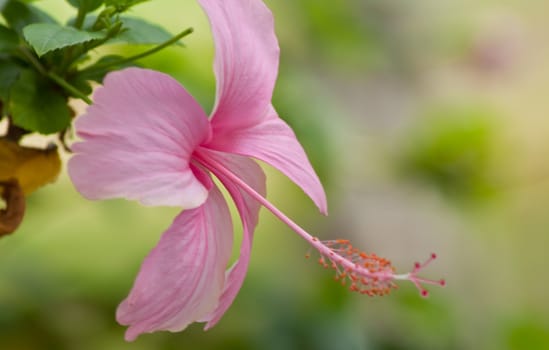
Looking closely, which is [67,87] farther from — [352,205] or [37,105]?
[352,205]

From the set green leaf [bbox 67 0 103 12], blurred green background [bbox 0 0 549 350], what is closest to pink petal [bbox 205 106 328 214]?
green leaf [bbox 67 0 103 12]

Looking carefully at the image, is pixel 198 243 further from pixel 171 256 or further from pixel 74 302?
pixel 74 302

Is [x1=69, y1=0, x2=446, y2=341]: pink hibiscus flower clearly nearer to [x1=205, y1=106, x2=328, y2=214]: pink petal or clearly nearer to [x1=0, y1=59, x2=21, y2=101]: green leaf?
[x1=205, y1=106, x2=328, y2=214]: pink petal

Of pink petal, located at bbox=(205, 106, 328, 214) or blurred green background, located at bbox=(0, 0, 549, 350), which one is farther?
blurred green background, located at bbox=(0, 0, 549, 350)

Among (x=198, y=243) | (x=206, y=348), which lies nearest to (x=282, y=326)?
(x=206, y=348)

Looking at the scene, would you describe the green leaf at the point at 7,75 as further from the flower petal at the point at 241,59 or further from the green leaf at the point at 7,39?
the flower petal at the point at 241,59

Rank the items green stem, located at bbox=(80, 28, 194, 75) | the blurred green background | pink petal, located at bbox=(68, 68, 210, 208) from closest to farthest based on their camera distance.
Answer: pink petal, located at bbox=(68, 68, 210, 208) → green stem, located at bbox=(80, 28, 194, 75) → the blurred green background
